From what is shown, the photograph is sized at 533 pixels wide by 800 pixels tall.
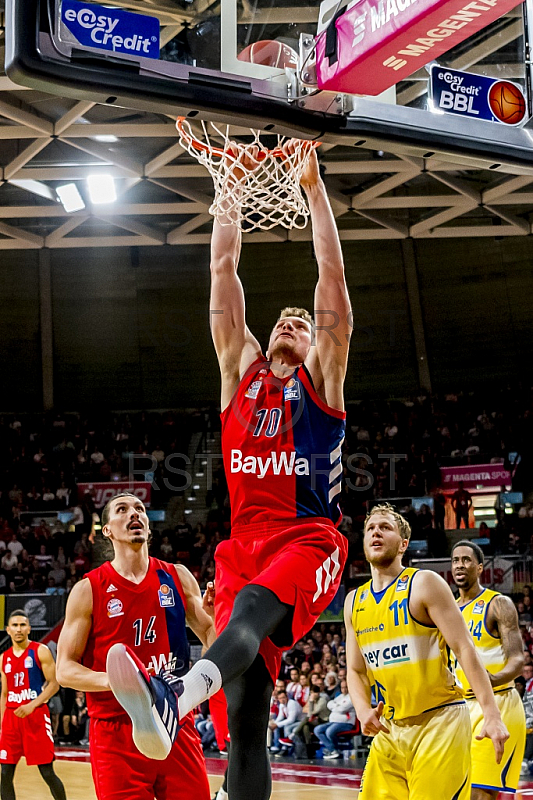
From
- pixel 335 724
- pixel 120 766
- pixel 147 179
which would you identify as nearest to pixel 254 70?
pixel 120 766

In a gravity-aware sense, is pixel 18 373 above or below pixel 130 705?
above

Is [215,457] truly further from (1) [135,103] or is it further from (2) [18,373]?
(1) [135,103]


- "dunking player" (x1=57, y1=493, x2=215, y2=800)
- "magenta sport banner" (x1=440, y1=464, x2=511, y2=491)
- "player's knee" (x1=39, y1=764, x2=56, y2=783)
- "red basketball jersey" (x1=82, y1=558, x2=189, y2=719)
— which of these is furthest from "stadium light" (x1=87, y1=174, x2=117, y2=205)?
"red basketball jersey" (x1=82, y1=558, x2=189, y2=719)

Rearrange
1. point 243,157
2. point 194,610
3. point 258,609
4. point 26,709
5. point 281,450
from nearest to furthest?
point 258,609
point 281,450
point 243,157
point 194,610
point 26,709

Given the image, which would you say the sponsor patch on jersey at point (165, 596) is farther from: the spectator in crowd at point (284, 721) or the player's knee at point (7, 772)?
the spectator in crowd at point (284, 721)

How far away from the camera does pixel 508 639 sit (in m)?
6.61

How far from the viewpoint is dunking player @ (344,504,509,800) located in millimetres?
4785

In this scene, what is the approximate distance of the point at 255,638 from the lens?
3.64 m

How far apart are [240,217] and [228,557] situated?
1842 mm

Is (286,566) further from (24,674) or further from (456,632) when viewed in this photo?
(24,674)

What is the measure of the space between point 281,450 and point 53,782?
5933 mm

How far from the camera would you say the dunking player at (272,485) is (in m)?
3.75

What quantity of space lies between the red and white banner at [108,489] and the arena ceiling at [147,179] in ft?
17.0

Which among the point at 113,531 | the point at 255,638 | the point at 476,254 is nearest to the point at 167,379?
the point at 476,254
